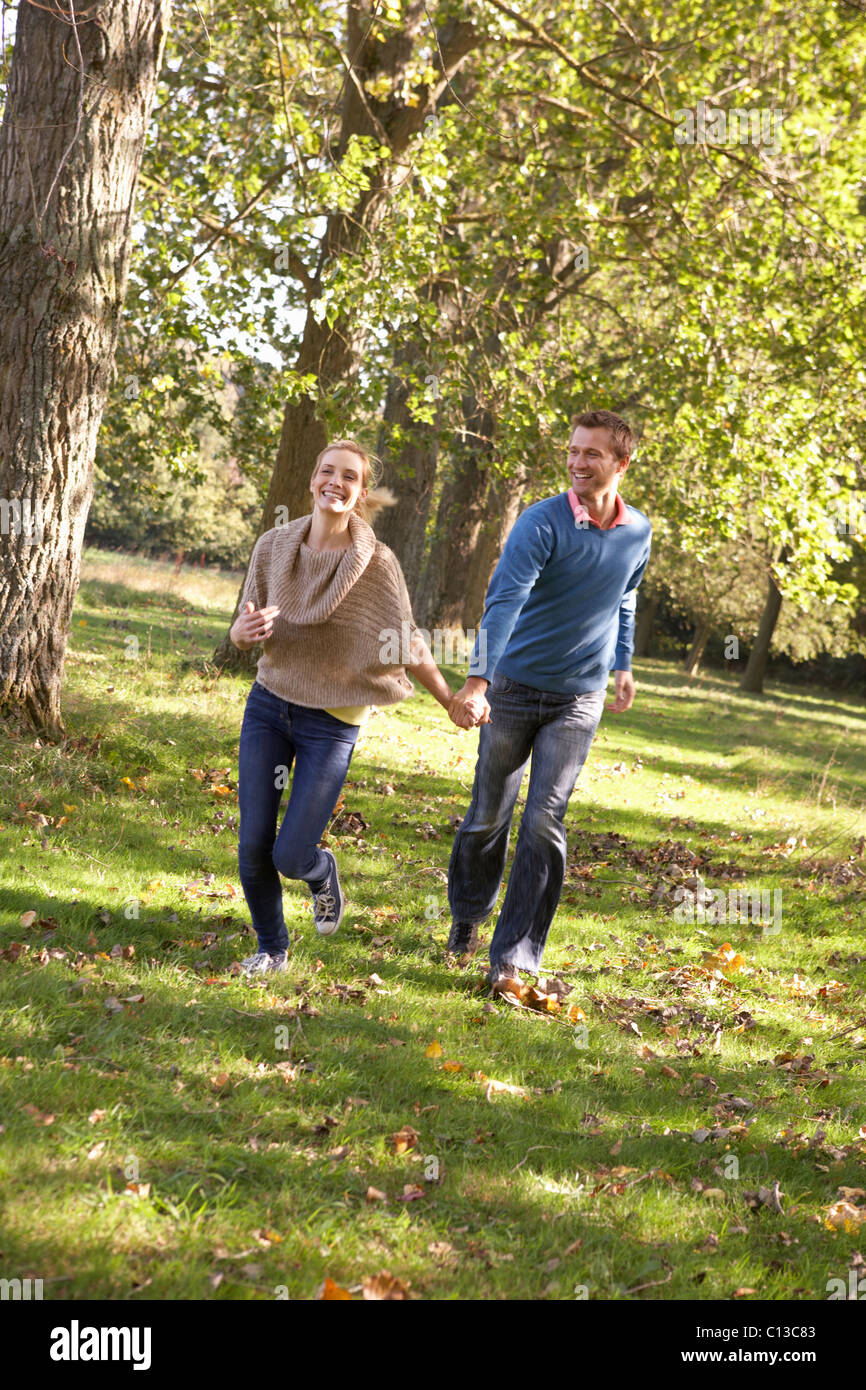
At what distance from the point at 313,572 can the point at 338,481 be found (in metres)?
0.42

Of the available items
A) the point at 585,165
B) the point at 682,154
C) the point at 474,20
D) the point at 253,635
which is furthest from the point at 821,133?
the point at 253,635

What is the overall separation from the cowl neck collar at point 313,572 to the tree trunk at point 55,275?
9.31 feet

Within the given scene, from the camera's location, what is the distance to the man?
543cm

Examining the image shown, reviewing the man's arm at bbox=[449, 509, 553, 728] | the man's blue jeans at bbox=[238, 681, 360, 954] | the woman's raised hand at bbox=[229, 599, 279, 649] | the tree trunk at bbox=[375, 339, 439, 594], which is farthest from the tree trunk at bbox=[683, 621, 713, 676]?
the woman's raised hand at bbox=[229, 599, 279, 649]

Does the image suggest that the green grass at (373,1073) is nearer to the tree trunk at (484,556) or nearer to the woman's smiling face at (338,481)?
the woman's smiling face at (338,481)

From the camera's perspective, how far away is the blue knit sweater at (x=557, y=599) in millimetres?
5426

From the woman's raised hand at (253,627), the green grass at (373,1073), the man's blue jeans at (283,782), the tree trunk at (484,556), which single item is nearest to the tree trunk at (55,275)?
the green grass at (373,1073)

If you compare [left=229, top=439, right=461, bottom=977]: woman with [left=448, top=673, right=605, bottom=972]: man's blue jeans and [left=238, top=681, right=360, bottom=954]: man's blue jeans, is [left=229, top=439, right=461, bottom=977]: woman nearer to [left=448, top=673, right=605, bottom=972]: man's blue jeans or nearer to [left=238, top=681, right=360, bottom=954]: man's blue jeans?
[left=238, top=681, right=360, bottom=954]: man's blue jeans

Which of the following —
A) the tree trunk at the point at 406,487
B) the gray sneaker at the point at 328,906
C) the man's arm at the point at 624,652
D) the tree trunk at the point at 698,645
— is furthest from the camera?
the tree trunk at the point at 698,645

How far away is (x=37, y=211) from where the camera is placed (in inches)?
277

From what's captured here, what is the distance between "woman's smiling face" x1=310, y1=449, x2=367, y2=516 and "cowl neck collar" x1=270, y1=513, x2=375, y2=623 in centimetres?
14

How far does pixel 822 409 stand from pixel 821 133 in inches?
122

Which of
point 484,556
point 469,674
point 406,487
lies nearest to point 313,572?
point 469,674

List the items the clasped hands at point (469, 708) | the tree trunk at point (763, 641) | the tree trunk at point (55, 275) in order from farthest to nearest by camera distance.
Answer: the tree trunk at point (763, 641) → the tree trunk at point (55, 275) → the clasped hands at point (469, 708)
